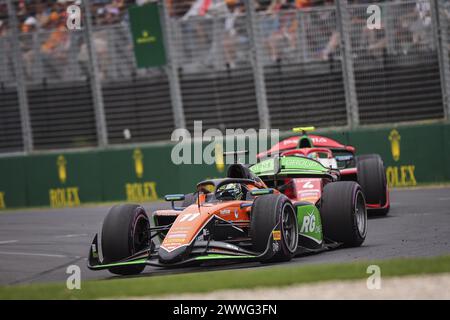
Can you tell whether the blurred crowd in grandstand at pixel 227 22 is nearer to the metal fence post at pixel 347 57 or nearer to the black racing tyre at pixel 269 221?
the metal fence post at pixel 347 57

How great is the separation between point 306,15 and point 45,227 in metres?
7.69

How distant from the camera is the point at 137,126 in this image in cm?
2169

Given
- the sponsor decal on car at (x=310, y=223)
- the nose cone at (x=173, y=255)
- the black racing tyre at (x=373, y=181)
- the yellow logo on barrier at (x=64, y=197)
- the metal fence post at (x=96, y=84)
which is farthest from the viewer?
the yellow logo on barrier at (x=64, y=197)

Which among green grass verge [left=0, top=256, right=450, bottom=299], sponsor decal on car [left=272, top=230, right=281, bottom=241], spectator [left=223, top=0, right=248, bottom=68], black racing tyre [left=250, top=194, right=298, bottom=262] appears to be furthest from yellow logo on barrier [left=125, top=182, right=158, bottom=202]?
green grass verge [left=0, top=256, right=450, bottom=299]

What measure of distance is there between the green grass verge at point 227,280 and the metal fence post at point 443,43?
35.6 feet

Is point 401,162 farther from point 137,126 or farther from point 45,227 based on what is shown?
point 45,227

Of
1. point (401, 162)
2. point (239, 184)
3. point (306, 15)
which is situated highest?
point (306, 15)

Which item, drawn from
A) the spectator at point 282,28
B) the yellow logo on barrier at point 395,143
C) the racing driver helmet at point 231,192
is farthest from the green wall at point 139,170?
the racing driver helmet at point 231,192

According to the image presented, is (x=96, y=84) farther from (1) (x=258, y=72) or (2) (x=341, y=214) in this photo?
(2) (x=341, y=214)

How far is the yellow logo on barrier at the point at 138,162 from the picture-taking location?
2088cm

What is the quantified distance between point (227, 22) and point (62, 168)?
5082mm

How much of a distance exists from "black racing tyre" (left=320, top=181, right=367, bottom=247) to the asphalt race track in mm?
178
